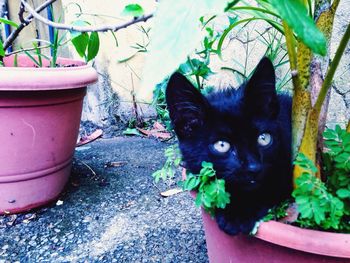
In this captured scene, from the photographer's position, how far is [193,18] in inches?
9.6

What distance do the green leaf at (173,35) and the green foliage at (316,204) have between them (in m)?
0.38

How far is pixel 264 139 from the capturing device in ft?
2.22

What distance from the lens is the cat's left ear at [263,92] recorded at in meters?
0.63

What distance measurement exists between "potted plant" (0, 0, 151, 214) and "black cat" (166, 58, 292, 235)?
1.75 feet

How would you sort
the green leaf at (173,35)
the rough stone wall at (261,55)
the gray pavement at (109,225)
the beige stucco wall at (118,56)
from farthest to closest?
the beige stucco wall at (118,56) < the rough stone wall at (261,55) < the gray pavement at (109,225) < the green leaf at (173,35)

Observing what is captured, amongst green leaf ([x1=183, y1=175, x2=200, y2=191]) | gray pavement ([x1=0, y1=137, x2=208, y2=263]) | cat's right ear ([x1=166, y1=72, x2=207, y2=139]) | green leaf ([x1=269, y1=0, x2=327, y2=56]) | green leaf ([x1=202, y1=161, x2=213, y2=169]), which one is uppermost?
green leaf ([x1=269, y1=0, x2=327, y2=56])

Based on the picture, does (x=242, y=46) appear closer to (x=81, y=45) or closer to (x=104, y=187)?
(x=81, y=45)

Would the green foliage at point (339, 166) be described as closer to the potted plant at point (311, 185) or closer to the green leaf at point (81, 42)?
the potted plant at point (311, 185)

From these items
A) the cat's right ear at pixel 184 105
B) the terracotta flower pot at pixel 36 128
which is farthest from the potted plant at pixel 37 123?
the cat's right ear at pixel 184 105

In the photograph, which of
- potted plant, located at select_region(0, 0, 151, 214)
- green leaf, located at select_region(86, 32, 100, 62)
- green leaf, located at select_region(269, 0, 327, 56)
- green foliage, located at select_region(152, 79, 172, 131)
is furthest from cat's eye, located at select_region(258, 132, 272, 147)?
green leaf, located at select_region(86, 32, 100, 62)

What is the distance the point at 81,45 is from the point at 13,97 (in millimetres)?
306

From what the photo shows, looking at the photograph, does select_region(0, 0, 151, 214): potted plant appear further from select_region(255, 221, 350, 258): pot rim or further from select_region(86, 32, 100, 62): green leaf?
select_region(255, 221, 350, 258): pot rim

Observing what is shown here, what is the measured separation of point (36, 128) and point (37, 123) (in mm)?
17

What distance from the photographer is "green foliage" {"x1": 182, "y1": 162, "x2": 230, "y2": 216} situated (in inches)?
23.1
